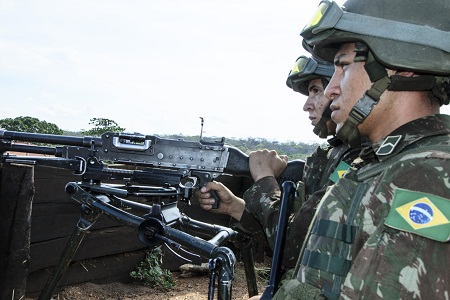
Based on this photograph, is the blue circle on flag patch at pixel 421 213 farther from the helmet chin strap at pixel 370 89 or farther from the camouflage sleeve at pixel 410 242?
the helmet chin strap at pixel 370 89

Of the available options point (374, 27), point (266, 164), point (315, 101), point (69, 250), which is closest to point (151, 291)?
point (69, 250)

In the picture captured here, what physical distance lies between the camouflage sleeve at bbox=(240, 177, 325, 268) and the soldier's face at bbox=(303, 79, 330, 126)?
2.43ft

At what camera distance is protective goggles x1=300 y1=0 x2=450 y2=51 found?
191 centimetres

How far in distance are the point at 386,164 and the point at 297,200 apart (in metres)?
1.58

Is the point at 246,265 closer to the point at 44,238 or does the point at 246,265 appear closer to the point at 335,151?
the point at 335,151

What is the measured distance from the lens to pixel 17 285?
389cm

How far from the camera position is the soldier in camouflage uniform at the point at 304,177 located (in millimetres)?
2770

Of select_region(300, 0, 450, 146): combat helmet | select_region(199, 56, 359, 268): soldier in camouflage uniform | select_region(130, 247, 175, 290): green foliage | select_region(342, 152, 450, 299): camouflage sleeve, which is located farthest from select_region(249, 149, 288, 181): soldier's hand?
select_region(130, 247, 175, 290): green foliage

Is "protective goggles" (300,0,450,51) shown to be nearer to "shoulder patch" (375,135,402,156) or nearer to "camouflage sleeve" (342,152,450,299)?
"shoulder patch" (375,135,402,156)

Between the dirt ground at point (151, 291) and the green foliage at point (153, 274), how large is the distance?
87 millimetres

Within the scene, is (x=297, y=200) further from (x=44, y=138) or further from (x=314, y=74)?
(x=44, y=138)

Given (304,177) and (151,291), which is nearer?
(304,177)

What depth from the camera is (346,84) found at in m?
1.97

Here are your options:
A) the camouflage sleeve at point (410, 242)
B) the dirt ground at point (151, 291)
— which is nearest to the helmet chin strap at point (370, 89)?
the camouflage sleeve at point (410, 242)
